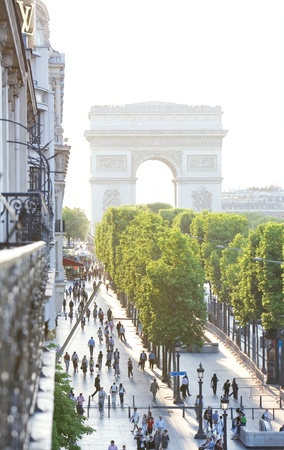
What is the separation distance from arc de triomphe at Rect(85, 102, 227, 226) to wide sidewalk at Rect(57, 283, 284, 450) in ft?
234

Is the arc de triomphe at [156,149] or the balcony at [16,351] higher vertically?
the arc de triomphe at [156,149]

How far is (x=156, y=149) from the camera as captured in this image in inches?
5128

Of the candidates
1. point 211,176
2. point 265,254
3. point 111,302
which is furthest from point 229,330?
point 211,176

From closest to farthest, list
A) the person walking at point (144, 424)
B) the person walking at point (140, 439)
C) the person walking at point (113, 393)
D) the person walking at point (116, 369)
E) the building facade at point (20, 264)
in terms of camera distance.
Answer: the building facade at point (20, 264) → the person walking at point (140, 439) → the person walking at point (144, 424) → the person walking at point (113, 393) → the person walking at point (116, 369)

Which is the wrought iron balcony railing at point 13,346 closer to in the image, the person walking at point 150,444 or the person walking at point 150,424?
the person walking at point 150,444

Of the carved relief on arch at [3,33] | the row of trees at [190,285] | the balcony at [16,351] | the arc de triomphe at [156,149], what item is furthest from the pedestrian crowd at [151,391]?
the arc de triomphe at [156,149]

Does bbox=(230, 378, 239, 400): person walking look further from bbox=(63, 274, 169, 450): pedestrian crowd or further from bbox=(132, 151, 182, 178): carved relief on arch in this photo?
bbox=(132, 151, 182, 178): carved relief on arch

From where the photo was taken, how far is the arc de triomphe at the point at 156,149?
418 ft

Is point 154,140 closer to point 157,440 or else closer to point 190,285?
point 190,285

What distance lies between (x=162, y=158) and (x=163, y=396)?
9233 centimetres

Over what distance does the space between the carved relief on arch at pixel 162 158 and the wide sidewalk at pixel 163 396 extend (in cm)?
7258

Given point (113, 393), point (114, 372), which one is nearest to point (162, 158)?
point (114, 372)

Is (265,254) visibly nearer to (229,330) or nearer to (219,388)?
(219,388)

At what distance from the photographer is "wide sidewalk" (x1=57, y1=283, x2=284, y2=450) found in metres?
32.1
